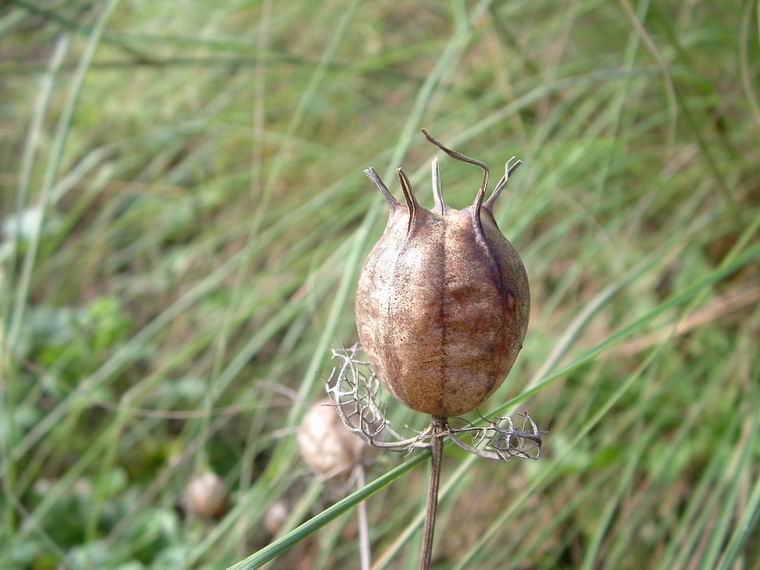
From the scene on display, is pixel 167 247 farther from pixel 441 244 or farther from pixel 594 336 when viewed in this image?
pixel 441 244

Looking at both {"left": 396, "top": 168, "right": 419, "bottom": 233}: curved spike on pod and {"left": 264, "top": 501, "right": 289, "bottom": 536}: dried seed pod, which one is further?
{"left": 264, "top": 501, "right": 289, "bottom": 536}: dried seed pod

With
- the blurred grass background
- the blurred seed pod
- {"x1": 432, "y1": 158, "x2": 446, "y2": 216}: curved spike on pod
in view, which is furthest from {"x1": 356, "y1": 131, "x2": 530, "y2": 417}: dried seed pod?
the blurred seed pod

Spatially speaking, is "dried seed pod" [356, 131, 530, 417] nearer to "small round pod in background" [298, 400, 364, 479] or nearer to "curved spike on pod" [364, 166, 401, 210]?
"curved spike on pod" [364, 166, 401, 210]

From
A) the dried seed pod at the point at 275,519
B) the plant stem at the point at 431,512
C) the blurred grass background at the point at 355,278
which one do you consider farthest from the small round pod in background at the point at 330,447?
the dried seed pod at the point at 275,519

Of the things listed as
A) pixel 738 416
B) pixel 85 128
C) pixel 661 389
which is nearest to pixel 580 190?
pixel 661 389

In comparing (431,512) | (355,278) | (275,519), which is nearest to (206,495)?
(275,519)

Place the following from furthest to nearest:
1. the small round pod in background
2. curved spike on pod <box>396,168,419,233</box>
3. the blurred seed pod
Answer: the blurred seed pod < the small round pod in background < curved spike on pod <box>396,168,419,233</box>
